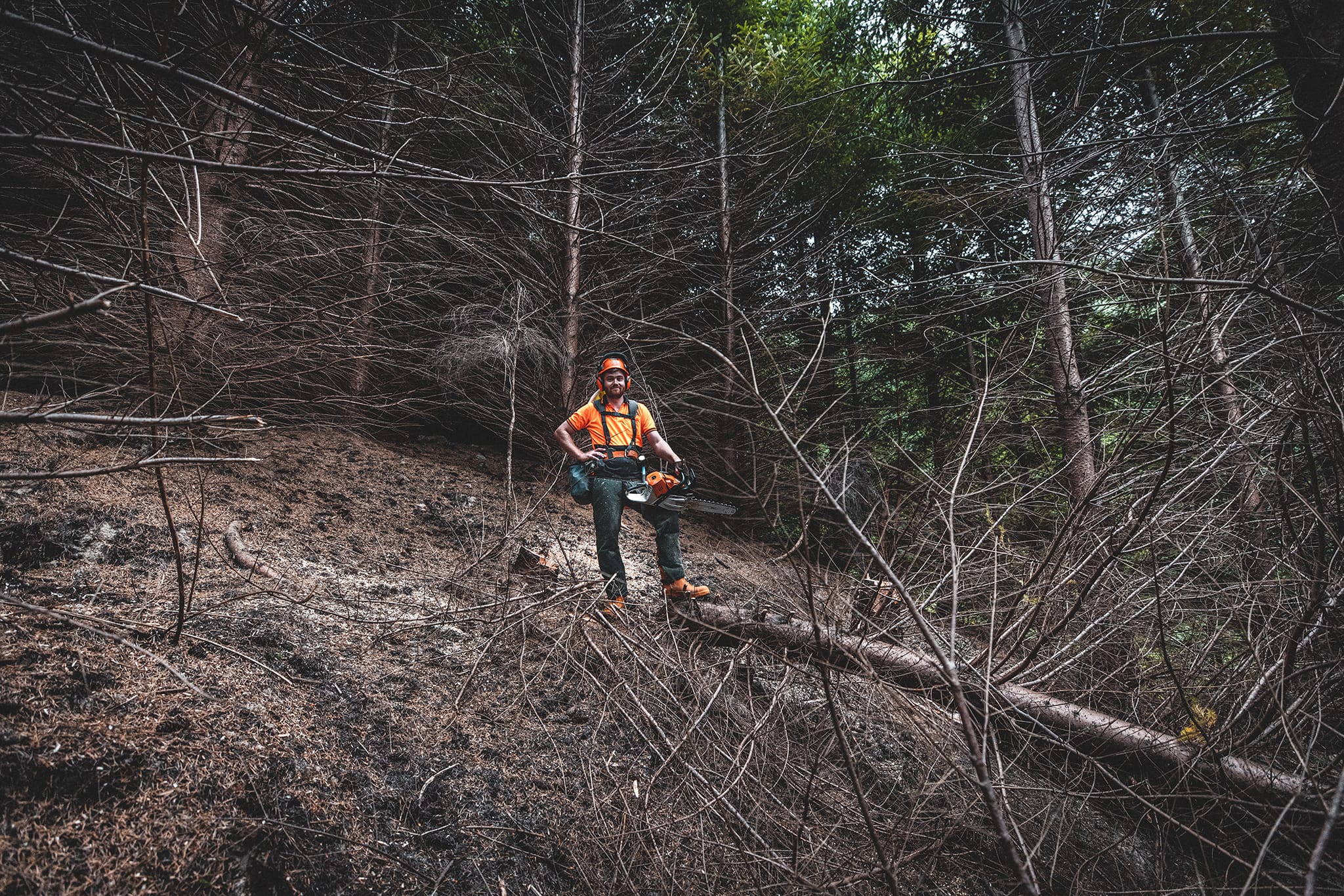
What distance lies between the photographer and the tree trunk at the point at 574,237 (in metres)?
6.92

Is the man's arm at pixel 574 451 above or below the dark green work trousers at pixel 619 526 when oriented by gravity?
above

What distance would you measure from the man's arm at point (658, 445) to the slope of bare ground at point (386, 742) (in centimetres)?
127

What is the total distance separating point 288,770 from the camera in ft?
6.52

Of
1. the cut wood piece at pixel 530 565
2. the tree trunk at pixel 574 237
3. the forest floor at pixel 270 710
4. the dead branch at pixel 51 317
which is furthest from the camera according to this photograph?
the tree trunk at pixel 574 237

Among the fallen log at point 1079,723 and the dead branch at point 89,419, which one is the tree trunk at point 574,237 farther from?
the dead branch at point 89,419

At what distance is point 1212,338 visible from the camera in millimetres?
2449

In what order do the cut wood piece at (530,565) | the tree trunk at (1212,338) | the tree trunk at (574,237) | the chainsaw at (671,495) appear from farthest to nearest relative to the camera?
the tree trunk at (574,237) → the cut wood piece at (530,565) → the chainsaw at (671,495) → the tree trunk at (1212,338)

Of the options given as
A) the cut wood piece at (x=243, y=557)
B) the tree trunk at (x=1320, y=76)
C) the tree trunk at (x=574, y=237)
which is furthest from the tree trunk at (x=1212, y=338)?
the tree trunk at (x=574, y=237)

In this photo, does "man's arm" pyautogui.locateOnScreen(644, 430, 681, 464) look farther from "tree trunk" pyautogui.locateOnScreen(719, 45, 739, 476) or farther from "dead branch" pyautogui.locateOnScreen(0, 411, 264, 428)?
"tree trunk" pyautogui.locateOnScreen(719, 45, 739, 476)

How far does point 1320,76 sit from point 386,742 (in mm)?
4746

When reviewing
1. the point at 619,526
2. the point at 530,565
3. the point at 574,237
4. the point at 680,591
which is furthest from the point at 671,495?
the point at 574,237

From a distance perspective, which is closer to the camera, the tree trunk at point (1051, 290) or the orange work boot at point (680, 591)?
the orange work boot at point (680, 591)

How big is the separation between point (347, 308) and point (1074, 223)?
20.7 feet

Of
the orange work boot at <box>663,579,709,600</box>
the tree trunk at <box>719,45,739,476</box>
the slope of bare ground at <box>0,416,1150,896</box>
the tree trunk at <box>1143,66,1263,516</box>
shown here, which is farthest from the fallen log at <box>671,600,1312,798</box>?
the tree trunk at <box>719,45,739,476</box>
